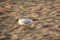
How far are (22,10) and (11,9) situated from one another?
19 cm

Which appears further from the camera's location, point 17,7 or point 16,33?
point 17,7

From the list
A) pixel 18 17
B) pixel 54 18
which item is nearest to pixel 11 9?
pixel 18 17

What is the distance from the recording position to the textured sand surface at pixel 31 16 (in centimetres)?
189

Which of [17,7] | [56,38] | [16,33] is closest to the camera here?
[56,38]

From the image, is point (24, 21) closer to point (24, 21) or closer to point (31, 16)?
point (24, 21)

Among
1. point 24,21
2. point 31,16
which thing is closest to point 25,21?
point 24,21

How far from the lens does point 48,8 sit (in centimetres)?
254

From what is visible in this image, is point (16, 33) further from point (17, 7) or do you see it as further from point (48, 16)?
point (17, 7)

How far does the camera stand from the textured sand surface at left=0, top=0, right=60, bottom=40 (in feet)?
6.20

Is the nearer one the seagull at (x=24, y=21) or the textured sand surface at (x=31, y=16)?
the textured sand surface at (x=31, y=16)

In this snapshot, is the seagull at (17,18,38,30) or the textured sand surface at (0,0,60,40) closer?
the textured sand surface at (0,0,60,40)

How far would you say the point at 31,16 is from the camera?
91.9 inches

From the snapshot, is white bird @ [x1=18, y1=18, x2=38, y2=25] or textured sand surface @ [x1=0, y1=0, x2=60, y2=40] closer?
textured sand surface @ [x1=0, y1=0, x2=60, y2=40]

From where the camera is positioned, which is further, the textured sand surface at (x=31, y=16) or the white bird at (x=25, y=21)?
the white bird at (x=25, y=21)
